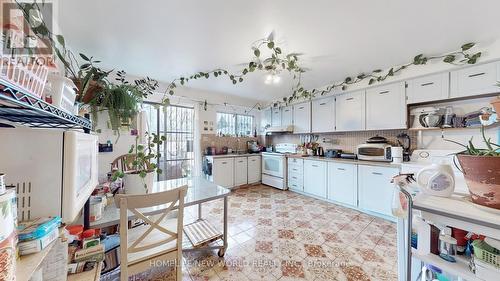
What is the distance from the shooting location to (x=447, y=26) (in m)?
1.77

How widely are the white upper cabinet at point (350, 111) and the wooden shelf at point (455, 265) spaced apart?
2.72 metres

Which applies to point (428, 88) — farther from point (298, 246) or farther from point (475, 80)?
point (298, 246)

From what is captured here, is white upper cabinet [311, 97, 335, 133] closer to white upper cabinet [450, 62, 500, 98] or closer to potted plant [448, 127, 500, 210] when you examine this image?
white upper cabinet [450, 62, 500, 98]

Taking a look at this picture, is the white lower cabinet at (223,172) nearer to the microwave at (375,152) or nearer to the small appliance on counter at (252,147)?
the small appliance on counter at (252,147)

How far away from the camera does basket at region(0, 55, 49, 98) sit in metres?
0.42

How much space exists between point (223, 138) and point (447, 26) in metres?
4.08

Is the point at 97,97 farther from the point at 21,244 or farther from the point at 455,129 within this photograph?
the point at 455,129

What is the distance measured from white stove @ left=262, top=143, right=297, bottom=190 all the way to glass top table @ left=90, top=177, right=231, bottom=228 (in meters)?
2.50

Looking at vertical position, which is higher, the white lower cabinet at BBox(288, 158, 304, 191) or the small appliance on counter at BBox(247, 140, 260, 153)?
the small appliance on counter at BBox(247, 140, 260, 153)

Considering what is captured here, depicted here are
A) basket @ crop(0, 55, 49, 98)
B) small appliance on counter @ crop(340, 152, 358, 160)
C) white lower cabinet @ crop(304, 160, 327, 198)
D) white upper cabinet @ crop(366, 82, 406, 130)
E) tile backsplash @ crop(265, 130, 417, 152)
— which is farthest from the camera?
white lower cabinet @ crop(304, 160, 327, 198)

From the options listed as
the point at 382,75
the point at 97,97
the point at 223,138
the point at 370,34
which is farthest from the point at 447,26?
the point at 223,138

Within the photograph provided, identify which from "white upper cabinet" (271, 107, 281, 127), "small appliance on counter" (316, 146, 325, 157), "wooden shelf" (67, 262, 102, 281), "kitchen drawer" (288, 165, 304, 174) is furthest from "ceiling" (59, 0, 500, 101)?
"white upper cabinet" (271, 107, 281, 127)

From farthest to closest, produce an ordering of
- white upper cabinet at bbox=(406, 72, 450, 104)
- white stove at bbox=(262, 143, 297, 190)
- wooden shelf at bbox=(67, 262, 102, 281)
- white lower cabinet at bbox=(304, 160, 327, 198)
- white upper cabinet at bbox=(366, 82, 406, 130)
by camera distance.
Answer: white stove at bbox=(262, 143, 297, 190) < white lower cabinet at bbox=(304, 160, 327, 198) < white upper cabinet at bbox=(366, 82, 406, 130) < white upper cabinet at bbox=(406, 72, 450, 104) < wooden shelf at bbox=(67, 262, 102, 281)

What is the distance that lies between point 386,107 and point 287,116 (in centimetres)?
214
